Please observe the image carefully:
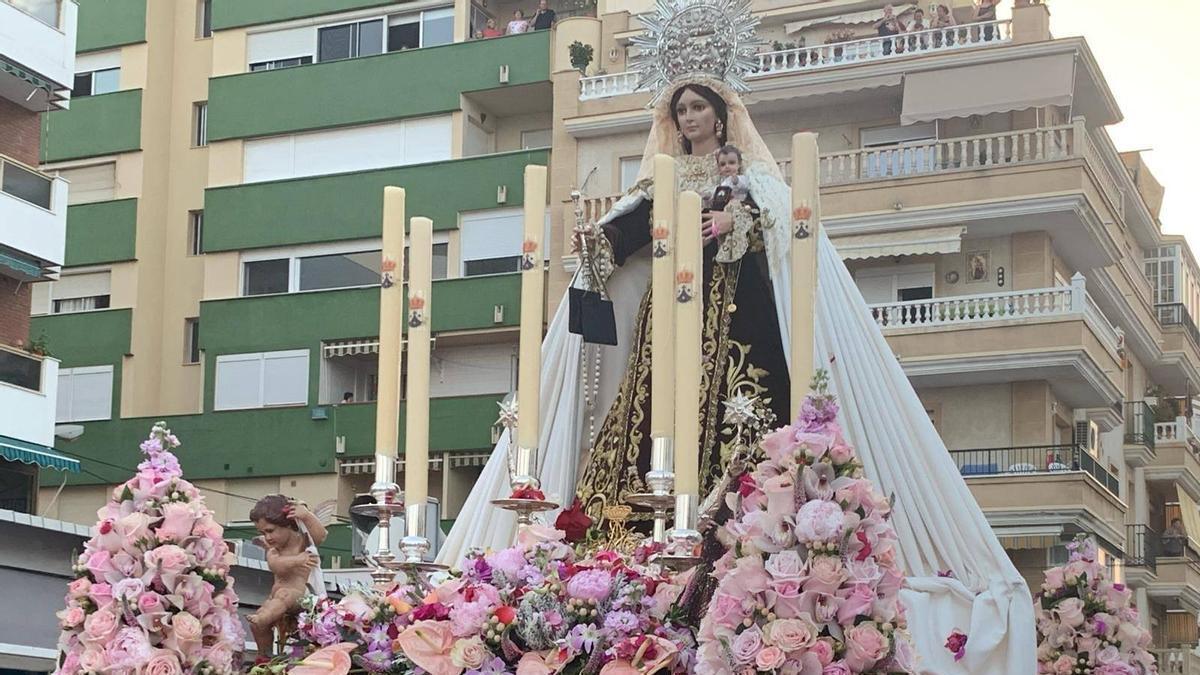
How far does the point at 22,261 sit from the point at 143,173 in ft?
26.5

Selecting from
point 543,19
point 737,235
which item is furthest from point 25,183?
point 737,235

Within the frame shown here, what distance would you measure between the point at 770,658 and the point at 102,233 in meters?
28.0

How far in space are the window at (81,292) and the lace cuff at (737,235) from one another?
2523cm

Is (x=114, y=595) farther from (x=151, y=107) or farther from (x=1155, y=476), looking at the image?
(x=1155, y=476)

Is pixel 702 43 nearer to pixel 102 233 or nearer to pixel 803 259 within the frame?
pixel 803 259

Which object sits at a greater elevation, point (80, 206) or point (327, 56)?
point (327, 56)

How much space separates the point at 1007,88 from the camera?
87.0 feet

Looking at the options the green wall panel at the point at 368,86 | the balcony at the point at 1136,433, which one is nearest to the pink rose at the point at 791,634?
the green wall panel at the point at 368,86

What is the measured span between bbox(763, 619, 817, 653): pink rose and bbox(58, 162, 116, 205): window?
28.3 metres

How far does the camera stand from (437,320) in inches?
1167

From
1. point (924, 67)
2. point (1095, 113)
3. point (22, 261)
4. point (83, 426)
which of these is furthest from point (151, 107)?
point (1095, 113)

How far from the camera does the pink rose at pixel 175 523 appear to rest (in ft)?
22.2

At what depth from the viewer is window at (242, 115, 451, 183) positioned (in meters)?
30.2

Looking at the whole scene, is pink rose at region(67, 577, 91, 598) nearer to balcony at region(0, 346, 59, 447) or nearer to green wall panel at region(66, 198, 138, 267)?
balcony at region(0, 346, 59, 447)
